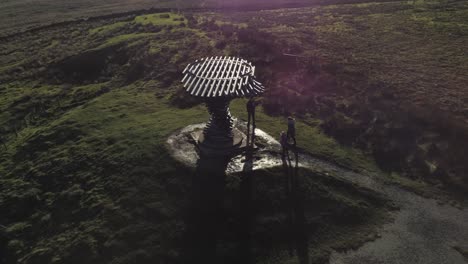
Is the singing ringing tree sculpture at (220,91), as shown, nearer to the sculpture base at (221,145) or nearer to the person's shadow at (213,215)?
Result: the sculpture base at (221,145)

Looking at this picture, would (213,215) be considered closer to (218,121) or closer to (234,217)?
(234,217)

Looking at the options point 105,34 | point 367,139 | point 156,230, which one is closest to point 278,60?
point 367,139

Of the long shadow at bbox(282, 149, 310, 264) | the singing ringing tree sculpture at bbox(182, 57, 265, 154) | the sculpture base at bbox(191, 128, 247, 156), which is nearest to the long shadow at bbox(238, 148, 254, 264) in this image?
the sculpture base at bbox(191, 128, 247, 156)

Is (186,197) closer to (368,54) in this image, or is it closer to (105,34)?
(368,54)

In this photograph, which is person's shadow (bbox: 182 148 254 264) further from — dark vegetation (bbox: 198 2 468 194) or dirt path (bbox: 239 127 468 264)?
dark vegetation (bbox: 198 2 468 194)

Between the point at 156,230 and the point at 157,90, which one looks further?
the point at 157,90

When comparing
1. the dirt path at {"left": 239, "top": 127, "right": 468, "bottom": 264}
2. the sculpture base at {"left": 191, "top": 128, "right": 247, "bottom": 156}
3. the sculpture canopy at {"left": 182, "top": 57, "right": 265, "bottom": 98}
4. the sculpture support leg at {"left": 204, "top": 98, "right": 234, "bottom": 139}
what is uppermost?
the sculpture canopy at {"left": 182, "top": 57, "right": 265, "bottom": 98}
